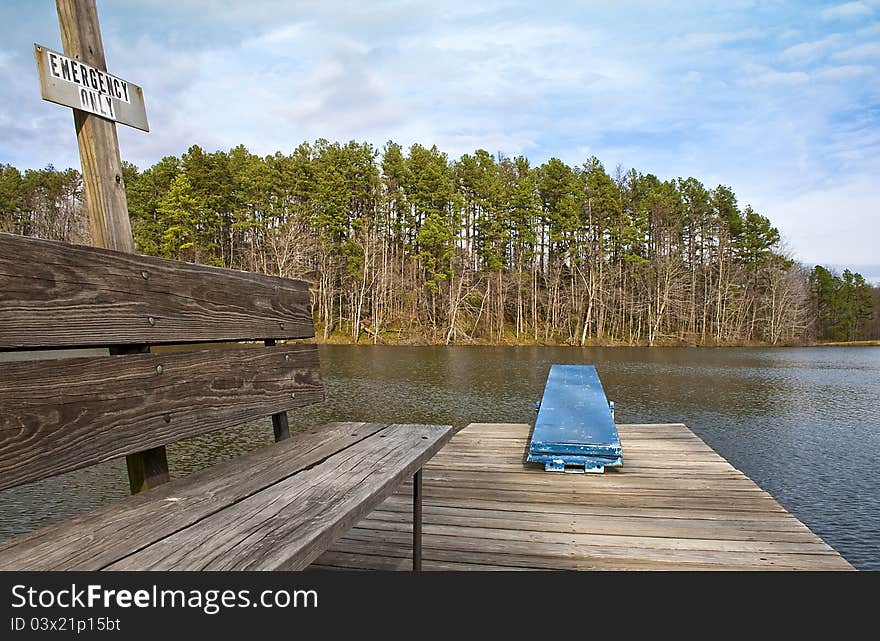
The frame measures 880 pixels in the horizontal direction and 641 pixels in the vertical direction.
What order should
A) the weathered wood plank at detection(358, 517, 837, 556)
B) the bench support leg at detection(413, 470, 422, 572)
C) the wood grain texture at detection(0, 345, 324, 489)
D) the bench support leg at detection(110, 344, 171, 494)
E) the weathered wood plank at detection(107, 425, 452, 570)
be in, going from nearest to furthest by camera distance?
the weathered wood plank at detection(107, 425, 452, 570)
the wood grain texture at detection(0, 345, 324, 489)
the bench support leg at detection(110, 344, 171, 494)
the bench support leg at detection(413, 470, 422, 572)
the weathered wood plank at detection(358, 517, 837, 556)

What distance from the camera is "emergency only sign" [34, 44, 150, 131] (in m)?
2.06

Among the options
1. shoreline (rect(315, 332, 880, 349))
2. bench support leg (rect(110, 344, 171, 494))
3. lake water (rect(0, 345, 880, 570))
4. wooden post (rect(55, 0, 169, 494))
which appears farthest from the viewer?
shoreline (rect(315, 332, 880, 349))

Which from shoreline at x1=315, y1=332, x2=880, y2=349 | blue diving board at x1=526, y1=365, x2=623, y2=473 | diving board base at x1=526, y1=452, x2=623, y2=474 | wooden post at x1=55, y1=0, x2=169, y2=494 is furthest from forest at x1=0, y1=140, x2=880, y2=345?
wooden post at x1=55, y1=0, x2=169, y2=494

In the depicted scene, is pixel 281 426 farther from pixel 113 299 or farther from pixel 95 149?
pixel 95 149

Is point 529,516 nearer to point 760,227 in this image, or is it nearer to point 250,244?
point 250,244

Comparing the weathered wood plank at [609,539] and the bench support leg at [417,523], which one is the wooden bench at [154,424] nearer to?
the bench support leg at [417,523]

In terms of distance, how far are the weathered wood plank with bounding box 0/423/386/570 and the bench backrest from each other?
0.16 meters

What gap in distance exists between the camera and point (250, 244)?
45812 millimetres

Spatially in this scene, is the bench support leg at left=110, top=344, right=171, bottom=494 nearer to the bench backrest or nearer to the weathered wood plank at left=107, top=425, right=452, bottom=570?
the bench backrest

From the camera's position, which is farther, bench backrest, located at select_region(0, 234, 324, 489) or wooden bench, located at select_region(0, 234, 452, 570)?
bench backrest, located at select_region(0, 234, 324, 489)

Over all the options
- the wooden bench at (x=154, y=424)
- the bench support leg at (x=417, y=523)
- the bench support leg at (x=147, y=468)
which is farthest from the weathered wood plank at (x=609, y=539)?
the bench support leg at (x=147, y=468)

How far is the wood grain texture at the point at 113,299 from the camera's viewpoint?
1462 millimetres

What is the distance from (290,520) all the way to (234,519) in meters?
0.13
